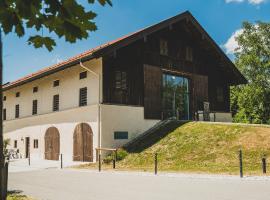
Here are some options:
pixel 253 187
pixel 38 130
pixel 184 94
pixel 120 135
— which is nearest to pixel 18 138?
pixel 38 130

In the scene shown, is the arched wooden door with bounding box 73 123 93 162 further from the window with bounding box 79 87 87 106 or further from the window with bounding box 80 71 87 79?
the window with bounding box 80 71 87 79

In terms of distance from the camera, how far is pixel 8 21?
3.25 meters

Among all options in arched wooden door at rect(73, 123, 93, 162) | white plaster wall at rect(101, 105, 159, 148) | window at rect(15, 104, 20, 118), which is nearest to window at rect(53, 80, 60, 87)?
arched wooden door at rect(73, 123, 93, 162)

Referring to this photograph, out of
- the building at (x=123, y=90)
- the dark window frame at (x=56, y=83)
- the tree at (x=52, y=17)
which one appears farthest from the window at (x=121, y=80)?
the tree at (x=52, y=17)

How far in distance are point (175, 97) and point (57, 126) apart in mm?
8840

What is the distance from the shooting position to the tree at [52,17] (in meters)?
3.18

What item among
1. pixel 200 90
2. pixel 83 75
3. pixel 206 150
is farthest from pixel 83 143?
pixel 200 90

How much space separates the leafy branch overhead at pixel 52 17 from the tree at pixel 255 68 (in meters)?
38.8

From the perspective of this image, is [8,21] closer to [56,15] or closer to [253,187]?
[56,15]

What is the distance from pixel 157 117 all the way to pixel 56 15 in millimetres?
21305

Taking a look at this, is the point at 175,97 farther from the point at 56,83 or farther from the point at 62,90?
the point at 56,83

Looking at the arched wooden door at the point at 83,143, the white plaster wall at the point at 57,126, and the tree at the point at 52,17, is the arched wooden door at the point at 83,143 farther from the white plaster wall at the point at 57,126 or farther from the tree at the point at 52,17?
the tree at the point at 52,17

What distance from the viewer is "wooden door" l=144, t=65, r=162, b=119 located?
23872mm

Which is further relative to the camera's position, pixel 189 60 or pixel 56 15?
pixel 189 60
